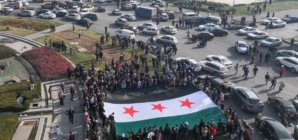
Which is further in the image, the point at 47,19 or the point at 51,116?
the point at 47,19

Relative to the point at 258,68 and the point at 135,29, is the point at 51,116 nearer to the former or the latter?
the point at 258,68

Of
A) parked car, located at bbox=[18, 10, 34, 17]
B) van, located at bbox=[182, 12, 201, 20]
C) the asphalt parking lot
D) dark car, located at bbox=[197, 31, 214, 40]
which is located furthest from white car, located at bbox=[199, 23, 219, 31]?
parked car, located at bbox=[18, 10, 34, 17]

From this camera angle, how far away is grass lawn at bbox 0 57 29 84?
1325 inches

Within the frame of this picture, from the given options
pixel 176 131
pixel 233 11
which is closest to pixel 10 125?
pixel 176 131

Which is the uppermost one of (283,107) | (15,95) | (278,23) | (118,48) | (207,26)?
(278,23)

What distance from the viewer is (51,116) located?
2678 cm

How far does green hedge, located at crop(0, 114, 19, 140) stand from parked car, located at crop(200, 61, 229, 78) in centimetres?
2165

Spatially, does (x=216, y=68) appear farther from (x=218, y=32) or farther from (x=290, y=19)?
(x=290, y=19)

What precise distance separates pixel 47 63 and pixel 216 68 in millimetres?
18754

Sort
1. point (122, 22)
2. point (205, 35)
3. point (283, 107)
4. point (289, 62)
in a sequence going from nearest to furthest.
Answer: point (283, 107), point (289, 62), point (205, 35), point (122, 22)

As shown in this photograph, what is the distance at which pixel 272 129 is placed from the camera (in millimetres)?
25469

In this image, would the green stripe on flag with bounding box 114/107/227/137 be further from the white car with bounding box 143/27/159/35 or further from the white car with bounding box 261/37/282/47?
the white car with bounding box 143/27/159/35

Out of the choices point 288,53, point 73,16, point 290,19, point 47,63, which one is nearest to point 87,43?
point 47,63

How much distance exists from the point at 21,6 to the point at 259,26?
158 ft
